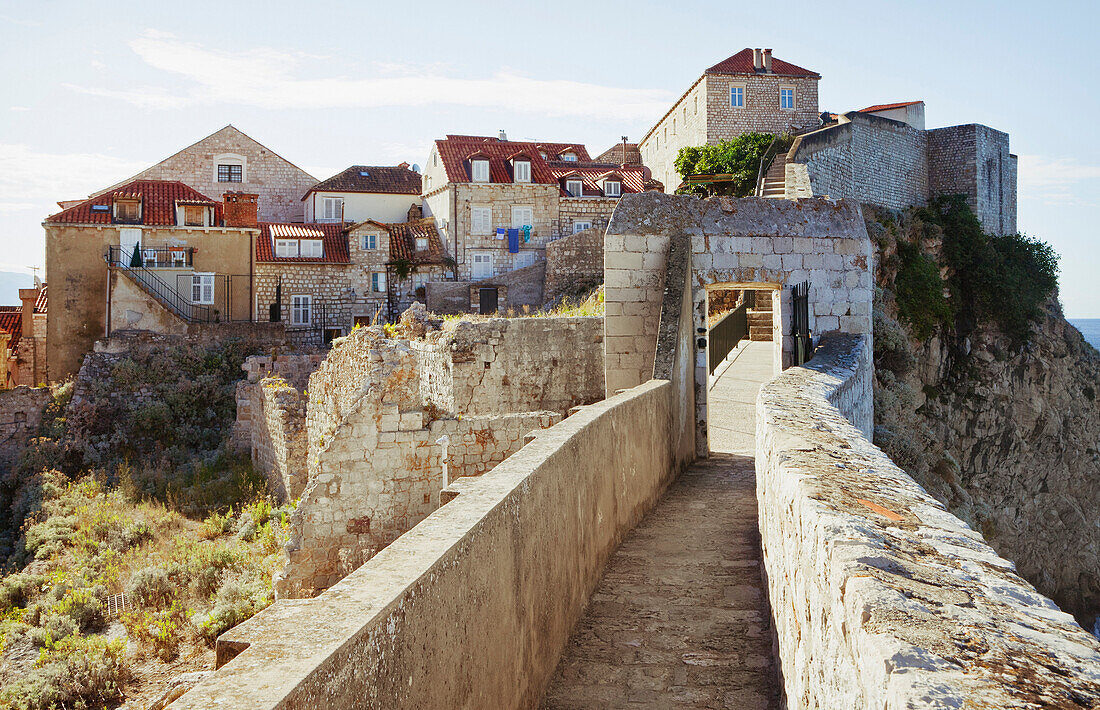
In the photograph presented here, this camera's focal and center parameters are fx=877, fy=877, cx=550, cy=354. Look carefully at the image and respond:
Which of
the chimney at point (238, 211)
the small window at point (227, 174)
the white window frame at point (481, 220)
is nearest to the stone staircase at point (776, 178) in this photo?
the white window frame at point (481, 220)

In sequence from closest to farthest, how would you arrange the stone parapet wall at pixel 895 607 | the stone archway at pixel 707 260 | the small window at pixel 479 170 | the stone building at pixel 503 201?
the stone parapet wall at pixel 895 607, the stone archway at pixel 707 260, the stone building at pixel 503 201, the small window at pixel 479 170

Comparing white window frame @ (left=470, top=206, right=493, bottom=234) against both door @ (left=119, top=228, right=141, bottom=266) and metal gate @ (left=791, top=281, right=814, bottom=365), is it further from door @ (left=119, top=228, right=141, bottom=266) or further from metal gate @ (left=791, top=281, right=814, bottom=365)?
metal gate @ (left=791, top=281, right=814, bottom=365)

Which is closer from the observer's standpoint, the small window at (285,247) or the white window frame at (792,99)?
the small window at (285,247)

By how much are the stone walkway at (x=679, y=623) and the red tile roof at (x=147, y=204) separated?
30788 millimetres

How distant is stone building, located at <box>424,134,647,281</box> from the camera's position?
40.8 meters

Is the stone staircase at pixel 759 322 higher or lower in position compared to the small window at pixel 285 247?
lower

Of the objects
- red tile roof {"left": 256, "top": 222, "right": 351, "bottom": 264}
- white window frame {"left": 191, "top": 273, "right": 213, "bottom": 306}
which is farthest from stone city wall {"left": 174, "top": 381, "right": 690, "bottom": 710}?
red tile roof {"left": 256, "top": 222, "right": 351, "bottom": 264}

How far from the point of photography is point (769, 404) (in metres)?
6.06

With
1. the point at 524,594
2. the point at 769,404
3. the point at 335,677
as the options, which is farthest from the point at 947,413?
the point at 335,677

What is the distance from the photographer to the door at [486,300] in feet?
129

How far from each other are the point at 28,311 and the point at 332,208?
14.2 m

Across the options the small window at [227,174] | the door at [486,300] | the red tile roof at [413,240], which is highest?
the small window at [227,174]

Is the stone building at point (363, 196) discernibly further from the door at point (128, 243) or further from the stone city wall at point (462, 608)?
the stone city wall at point (462, 608)

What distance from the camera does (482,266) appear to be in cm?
4094
